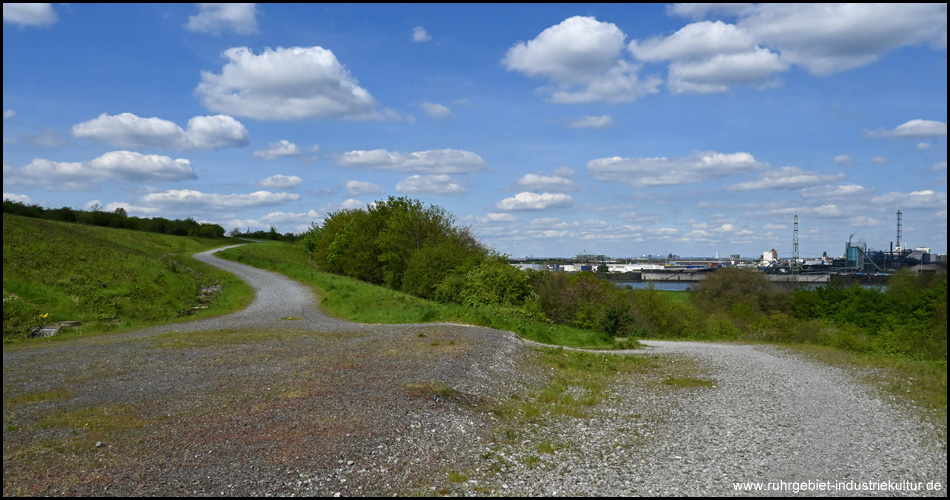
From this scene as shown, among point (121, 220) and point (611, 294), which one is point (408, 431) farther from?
point (121, 220)

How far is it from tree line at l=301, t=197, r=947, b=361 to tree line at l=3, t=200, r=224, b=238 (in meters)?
31.6

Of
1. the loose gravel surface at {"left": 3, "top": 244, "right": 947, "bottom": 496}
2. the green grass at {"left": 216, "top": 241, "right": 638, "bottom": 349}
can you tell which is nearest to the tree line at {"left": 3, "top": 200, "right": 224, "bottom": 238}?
the green grass at {"left": 216, "top": 241, "right": 638, "bottom": 349}

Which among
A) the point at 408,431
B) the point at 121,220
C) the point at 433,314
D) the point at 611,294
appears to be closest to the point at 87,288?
the point at 433,314

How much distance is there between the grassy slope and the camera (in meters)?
21.6

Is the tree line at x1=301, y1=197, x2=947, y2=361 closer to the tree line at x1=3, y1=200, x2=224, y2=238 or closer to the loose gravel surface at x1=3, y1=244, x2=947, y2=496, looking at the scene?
the loose gravel surface at x1=3, y1=244, x2=947, y2=496

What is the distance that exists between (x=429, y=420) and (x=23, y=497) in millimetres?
5310

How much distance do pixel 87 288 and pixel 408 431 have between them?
23021mm

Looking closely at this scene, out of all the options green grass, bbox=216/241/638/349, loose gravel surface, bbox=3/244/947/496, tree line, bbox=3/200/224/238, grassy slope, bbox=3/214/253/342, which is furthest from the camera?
tree line, bbox=3/200/224/238

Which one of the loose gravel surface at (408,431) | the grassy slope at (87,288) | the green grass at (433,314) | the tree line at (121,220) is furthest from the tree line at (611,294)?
the tree line at (121,220)

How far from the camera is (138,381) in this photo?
11281 millimetres

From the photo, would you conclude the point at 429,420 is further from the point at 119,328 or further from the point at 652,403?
the point at 119,328

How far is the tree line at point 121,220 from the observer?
73125mm

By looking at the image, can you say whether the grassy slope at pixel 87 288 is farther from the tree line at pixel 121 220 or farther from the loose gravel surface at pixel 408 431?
the tree line at pixel 121 220

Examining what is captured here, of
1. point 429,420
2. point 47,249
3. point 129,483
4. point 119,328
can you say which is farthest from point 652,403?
point 47,249
